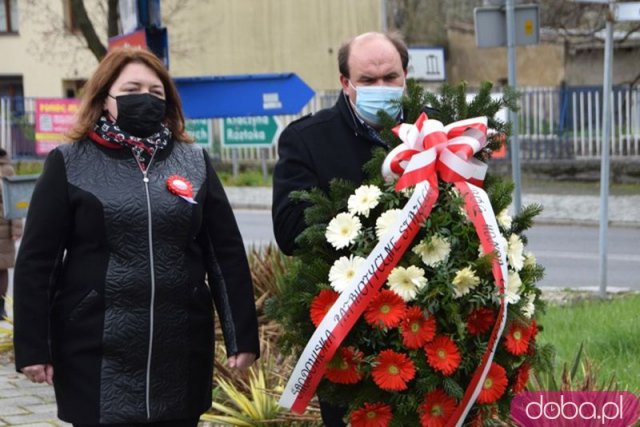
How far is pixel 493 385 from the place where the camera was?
383cm

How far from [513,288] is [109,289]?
1283 mm

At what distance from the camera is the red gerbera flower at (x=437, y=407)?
3.76 m

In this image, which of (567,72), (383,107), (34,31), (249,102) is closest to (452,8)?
(567,72)

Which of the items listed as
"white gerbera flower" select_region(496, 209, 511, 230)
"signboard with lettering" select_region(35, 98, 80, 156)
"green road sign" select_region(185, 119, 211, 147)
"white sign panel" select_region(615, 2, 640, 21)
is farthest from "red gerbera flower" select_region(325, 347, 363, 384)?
"green road sign" select_region(185, 119, 211, 147)

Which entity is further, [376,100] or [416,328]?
[376,100]

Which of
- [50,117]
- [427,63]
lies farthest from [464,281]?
[50,117]

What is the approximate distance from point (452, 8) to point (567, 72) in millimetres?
11240

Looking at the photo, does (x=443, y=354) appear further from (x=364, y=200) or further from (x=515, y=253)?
(x=364, y=200)

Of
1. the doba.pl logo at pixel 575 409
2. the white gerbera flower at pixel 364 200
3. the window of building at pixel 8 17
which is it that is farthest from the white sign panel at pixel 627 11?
the window of building at pixel 8 17

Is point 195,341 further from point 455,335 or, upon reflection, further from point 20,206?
point 20,206

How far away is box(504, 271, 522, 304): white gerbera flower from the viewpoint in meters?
3.77

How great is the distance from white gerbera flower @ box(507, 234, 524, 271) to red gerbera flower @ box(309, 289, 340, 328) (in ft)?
1.82

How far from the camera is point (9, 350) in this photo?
8.70 meters

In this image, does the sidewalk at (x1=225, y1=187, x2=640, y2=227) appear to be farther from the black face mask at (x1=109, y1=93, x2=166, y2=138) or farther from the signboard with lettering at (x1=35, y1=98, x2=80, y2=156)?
the black face mask at (x1=109, y1=93, x2=166, y2=138)
